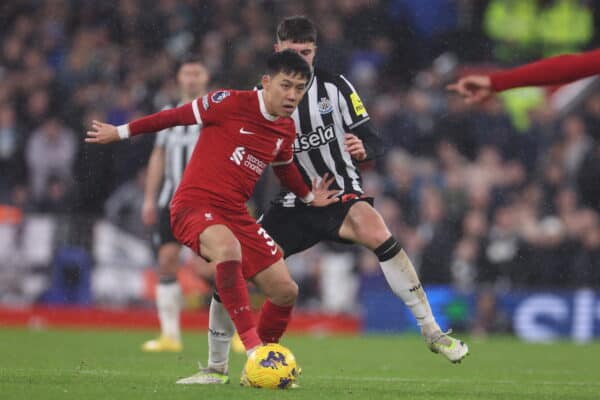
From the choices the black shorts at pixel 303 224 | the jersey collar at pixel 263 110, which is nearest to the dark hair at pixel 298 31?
the jersey collar at pixel 263 110

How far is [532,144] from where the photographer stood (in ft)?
55.2

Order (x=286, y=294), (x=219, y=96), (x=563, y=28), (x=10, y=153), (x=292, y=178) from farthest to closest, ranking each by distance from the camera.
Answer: (x=563, y=28), (x=10, y=153), (x=292, y=178), (x=286, y=294), (x=219, y=96)

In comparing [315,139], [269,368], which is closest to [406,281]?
[315,139]

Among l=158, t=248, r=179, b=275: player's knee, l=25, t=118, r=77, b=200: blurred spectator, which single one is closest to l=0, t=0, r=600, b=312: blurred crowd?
l=25, t=118, r=77, b=200: blurred spectator

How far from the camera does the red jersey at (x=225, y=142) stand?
23.1 feet

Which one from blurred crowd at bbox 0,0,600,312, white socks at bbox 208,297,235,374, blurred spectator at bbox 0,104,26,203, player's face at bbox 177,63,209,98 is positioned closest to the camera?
white socks at bbox 208,297,235,374

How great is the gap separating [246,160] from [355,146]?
78 centimetres

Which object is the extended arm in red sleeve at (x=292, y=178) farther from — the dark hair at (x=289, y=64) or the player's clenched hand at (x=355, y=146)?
the dark hair at (x=289, y=64)

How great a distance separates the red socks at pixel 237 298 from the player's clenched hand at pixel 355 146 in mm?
1199

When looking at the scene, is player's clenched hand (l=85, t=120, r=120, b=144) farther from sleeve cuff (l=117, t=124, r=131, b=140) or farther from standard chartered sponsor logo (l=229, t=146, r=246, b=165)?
standard chartered sponsor logo (l=229, t=146, r=246, b=165)

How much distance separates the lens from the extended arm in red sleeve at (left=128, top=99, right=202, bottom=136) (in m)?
7.02

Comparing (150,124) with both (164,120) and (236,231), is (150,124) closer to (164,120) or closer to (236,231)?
(164,120)

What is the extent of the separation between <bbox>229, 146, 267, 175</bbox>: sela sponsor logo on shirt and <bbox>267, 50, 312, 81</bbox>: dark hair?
1.67 ft

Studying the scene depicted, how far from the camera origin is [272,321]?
7516 millimetres
